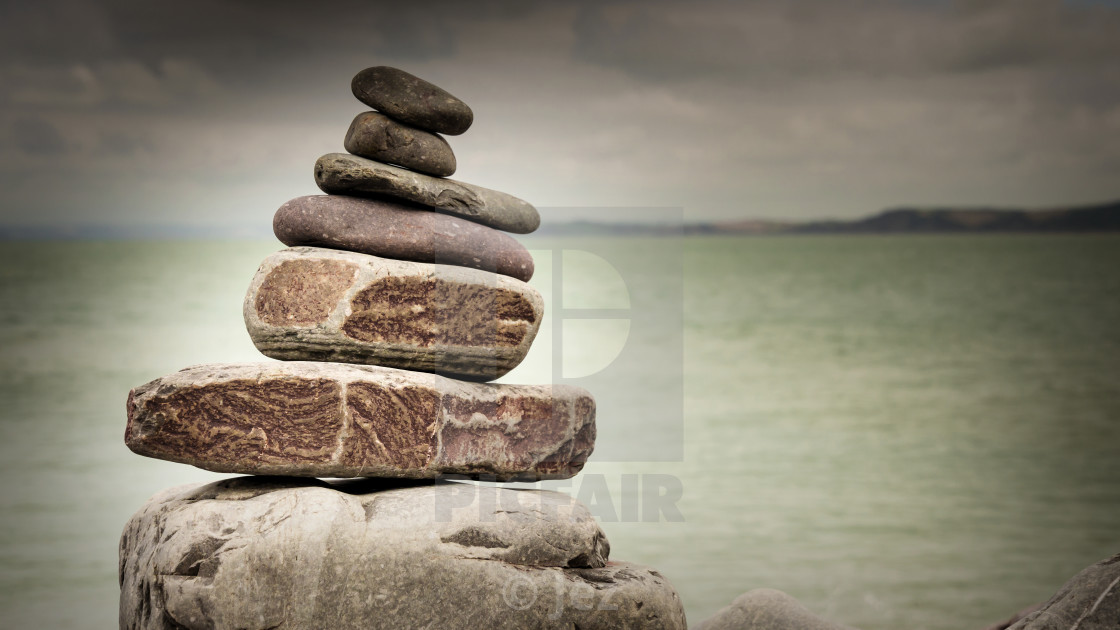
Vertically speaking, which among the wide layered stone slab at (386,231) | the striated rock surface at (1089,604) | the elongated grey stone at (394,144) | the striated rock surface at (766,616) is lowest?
the striated rock surface at (766,616)

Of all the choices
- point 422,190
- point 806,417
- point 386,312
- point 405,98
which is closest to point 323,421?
point 386,312

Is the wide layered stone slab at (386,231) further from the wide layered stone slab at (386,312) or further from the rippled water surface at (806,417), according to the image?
the rippled water surface at (806,417)

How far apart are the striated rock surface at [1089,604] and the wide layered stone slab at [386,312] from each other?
8.89 feet

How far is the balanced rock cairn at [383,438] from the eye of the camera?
3623 mm

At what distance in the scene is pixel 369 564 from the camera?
3.67 metres

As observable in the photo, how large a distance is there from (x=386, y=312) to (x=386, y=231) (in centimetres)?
45

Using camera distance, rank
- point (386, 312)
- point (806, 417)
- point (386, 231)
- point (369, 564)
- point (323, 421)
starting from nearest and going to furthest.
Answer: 1. point (369, 564)
2. point (323, 421)
3. point (386, 312)
4. point (386, 231)
5. point (806, 417)

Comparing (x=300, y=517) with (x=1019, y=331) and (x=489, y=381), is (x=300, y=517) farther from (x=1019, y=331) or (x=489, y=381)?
(x=1019, y=331)

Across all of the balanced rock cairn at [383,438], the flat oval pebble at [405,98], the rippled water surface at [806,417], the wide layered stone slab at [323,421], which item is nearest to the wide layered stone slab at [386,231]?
the balanced rock cairn at [383,438]

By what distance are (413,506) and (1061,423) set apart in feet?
30.1

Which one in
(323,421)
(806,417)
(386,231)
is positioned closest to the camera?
(323,421)

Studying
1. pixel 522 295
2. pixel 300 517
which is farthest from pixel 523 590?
pixel 522 295

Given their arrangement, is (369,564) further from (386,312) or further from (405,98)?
(405,98)

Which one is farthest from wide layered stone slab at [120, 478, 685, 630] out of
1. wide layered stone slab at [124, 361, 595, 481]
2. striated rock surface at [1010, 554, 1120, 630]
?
striated rock surface at [1010, 554, 1120, 630]
